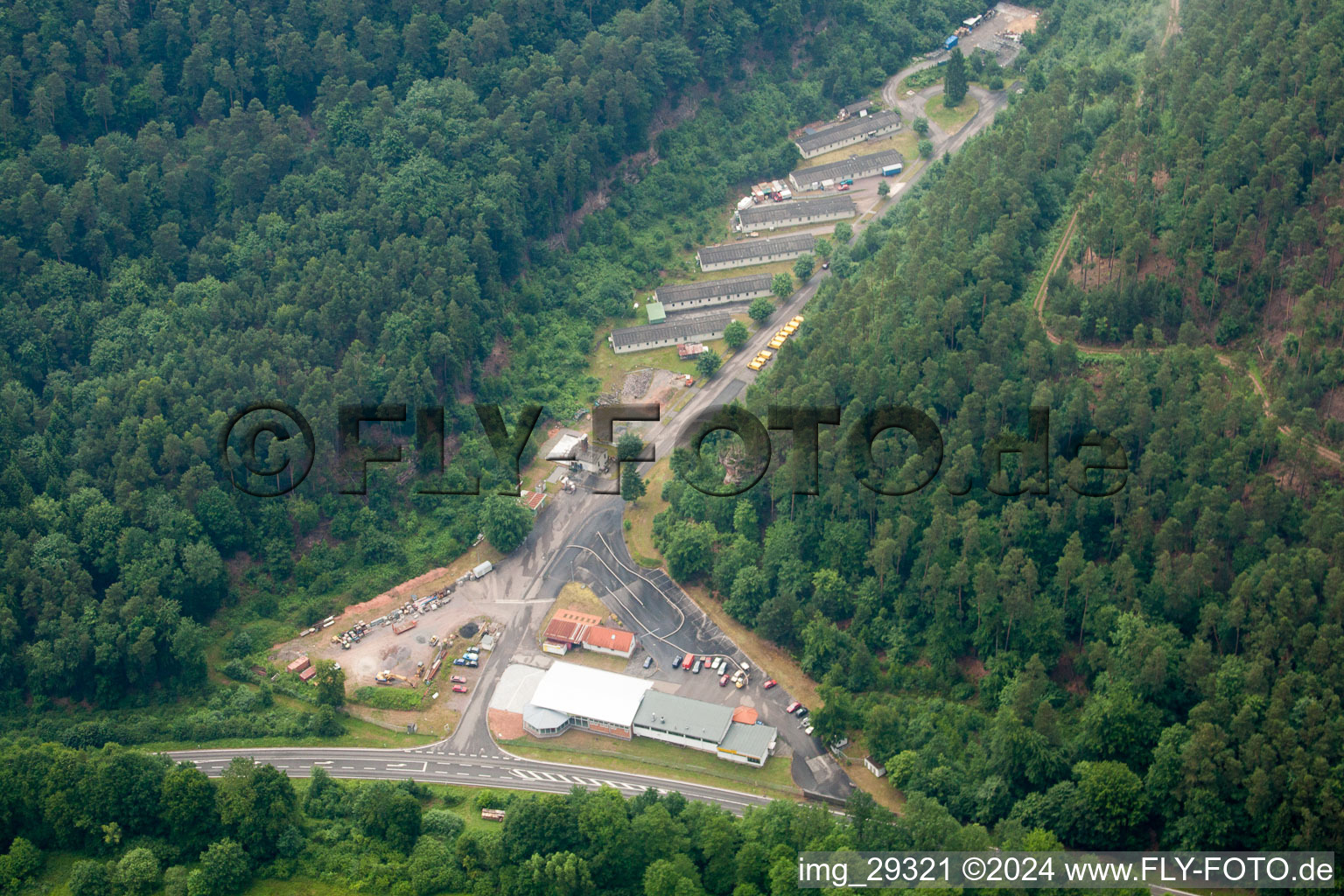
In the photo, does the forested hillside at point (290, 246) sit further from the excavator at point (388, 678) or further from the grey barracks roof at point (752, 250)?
the excavator at point (388, 678)

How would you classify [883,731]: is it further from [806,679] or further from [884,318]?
[884,318]

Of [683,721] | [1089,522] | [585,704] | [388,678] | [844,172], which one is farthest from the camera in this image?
[844,172]

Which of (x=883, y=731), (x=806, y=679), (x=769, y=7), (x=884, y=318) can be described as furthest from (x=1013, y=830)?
(x=769, y=7)

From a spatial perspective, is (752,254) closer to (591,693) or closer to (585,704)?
(591,693)

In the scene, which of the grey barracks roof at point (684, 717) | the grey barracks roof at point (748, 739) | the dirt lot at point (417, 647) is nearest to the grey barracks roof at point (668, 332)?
the dirt lot at point (417, 647)

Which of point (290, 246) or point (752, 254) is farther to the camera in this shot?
point (752, 254)
